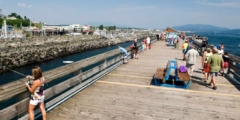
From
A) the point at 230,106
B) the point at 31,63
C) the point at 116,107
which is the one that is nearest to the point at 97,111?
the point at 116,107

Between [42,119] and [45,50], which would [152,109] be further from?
[45,50]

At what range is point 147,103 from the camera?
18.7ft

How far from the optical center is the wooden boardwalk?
→ 4.88m

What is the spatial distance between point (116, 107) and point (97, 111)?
1.86 feet

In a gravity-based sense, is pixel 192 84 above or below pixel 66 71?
below

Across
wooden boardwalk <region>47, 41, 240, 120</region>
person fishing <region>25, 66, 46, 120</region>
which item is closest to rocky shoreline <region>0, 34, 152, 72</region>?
wooden boardwalk <region>47, 41, 240, 120</region>

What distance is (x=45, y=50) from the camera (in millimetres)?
31844

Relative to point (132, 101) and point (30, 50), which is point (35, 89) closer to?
point (132, 101)

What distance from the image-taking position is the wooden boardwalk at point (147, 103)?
4879mm

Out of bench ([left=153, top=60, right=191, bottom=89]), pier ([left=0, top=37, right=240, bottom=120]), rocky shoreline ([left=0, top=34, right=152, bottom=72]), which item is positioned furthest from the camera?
rocky shoreline ([left=0, top=34, right=152, bottom=72])

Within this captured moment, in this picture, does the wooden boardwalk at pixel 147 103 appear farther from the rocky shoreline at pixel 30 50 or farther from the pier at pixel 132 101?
the rocky shoreline at pixel 30 50

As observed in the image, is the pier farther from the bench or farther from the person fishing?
the bench

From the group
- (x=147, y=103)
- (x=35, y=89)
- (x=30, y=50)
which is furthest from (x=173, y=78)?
(x=30, y=50)

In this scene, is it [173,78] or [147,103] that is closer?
[147,103]
